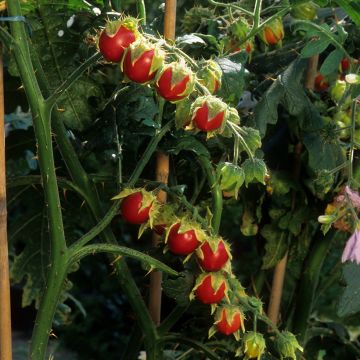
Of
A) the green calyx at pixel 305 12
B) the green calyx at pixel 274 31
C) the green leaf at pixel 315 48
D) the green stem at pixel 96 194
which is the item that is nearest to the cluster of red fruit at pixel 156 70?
the green stem at pixel 96 194

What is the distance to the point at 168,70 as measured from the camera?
688 mm

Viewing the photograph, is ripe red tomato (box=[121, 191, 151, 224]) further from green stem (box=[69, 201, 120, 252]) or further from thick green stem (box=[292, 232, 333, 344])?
thick green stem (box=[292, 232, 333, 344])

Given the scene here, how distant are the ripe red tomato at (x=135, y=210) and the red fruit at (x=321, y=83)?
46 cm

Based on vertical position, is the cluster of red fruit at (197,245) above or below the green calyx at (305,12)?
below

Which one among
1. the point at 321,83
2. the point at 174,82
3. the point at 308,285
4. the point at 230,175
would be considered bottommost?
the point at 308,285

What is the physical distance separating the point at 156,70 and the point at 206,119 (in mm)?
70

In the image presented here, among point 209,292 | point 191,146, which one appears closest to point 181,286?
point 209,292

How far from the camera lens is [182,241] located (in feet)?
2.58

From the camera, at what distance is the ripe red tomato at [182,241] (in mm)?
787

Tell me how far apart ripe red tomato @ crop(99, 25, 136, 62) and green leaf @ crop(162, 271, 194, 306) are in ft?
0.98

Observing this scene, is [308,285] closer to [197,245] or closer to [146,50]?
[197,245]

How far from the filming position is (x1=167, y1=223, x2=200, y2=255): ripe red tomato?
79 cm

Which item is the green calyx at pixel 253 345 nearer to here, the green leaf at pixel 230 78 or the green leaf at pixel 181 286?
the green leaf at pixel 181 286

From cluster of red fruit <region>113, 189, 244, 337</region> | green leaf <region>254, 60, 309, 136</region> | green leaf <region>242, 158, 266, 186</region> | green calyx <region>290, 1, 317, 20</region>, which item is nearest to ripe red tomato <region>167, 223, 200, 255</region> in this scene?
cluster of red fruit <region>113, 189, 244, 337</region>
